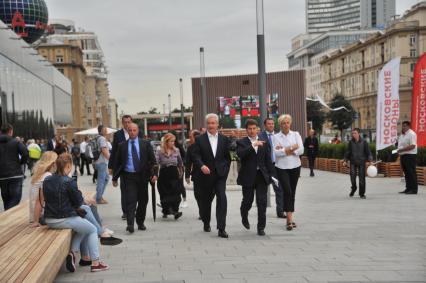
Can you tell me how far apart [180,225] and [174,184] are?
1147mm

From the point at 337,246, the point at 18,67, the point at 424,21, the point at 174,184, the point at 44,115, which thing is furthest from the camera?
the point at 424,21

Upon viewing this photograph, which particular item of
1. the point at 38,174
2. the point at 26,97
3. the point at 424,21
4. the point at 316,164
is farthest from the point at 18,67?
the point at 424,21

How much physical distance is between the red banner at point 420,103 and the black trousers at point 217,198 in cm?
951

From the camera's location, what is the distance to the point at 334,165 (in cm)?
2555

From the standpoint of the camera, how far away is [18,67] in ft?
124

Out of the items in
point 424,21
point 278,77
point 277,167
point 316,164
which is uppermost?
point 424,21

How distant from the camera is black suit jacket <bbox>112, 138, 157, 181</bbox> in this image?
9.40 metres

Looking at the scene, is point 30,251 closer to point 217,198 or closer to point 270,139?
point 217,198

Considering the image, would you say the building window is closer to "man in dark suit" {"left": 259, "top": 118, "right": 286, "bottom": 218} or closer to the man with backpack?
the man with backpack

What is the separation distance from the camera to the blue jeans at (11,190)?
1059 centimetres

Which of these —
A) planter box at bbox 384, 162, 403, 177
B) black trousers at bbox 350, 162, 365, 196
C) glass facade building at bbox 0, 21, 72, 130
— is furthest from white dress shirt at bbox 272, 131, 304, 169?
glass facade building at bbox 0, 21, 72, 130

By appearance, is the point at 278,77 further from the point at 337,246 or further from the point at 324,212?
the point at 337,246

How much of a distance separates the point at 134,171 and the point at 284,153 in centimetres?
236

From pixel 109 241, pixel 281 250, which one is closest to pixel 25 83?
pixel 109 241
